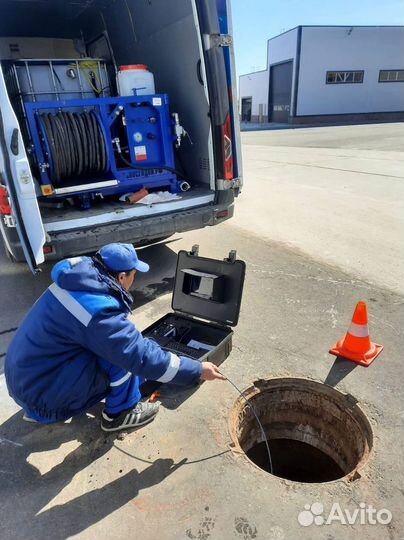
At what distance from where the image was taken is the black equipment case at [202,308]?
9.68 ft

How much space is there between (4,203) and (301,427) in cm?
281

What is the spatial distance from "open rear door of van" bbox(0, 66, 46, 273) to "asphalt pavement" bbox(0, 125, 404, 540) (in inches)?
33.5

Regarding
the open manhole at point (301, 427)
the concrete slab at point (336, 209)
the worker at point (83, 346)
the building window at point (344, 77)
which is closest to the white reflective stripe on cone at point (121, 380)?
the worker at point (83, 346)

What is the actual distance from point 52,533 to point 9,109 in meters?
2.71

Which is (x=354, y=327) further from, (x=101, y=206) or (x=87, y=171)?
(x=87, y=171)

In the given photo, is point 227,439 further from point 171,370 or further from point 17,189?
point 17,189

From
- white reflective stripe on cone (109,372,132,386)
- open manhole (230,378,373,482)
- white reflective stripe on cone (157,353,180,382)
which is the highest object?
white reflective stripe on cone (157,353,180,382)

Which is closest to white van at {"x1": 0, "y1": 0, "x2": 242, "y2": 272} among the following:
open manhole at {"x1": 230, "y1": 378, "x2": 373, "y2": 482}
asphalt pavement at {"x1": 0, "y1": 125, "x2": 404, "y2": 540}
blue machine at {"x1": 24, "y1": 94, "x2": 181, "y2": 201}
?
blue machine at {"x1": 24, "y1": 94, "x2": 181, "y2": 201}

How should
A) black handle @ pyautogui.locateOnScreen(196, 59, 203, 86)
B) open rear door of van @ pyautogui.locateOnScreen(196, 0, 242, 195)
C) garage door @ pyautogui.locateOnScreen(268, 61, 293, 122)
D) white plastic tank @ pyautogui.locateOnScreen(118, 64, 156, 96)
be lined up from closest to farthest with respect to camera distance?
open rear door of van @ pyautogui.locateOnScreen(196, 0, 242, 195)
black handle @ pyautogui.locateOnScreen(196, 59, 203, 86)
white plastic tank @ pyautogui.locateOnScreen(118, 64, 156, 96)
garage door @ pyautogui.locateOnScreen(268, 61, 293, 122)

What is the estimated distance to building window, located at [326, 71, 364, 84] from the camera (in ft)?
107

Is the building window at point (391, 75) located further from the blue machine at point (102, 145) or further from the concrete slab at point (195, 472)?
the concrete slab at point (195, 472)

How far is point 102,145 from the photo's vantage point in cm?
427

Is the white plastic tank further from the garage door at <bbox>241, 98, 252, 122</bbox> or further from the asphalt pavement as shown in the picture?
the garage door at <bbox>241, 98, 252, 122</bbox>

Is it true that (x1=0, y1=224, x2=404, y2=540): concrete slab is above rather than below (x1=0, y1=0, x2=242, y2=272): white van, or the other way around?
below
